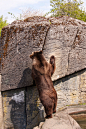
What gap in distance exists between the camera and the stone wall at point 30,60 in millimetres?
4551

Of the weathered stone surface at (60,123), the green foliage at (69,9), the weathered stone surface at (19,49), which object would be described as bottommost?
the weathered stone surface at (60,123)

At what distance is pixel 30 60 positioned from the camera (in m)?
4.50

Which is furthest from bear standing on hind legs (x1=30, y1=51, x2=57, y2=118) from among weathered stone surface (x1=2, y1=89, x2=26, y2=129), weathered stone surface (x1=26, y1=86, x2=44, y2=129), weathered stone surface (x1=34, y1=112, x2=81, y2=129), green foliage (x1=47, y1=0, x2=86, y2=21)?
green foliage (x1=47, y1=0, x2=86, y2=21)

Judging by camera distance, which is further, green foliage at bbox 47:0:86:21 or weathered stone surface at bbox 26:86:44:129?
green foliage at bbox 47:0:86:21

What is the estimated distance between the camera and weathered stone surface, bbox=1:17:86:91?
14.9 ft

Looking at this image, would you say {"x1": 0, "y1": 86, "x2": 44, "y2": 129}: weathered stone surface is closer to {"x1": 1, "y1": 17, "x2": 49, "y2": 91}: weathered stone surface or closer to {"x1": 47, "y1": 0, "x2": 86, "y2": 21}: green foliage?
{"x1": 1, "y1": 17, "x2": 49, "y2": 91}: weathered stone surface

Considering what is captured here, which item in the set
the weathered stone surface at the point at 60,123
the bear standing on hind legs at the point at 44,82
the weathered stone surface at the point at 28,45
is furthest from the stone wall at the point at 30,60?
the weathered stone surface at the point at 60,123

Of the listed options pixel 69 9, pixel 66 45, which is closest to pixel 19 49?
pixel 66 45

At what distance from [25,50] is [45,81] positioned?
4.09 feet

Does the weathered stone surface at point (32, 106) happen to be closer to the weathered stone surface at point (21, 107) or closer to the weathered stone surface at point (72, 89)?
the weathered stone surface at point (21, 107)

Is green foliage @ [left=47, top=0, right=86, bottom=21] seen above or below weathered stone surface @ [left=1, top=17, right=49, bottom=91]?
above

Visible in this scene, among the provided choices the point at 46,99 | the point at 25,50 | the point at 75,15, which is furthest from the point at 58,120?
the point at 75,15

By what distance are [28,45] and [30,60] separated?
0.47m

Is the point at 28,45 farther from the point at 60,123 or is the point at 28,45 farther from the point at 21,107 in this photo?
the point at 60,123
